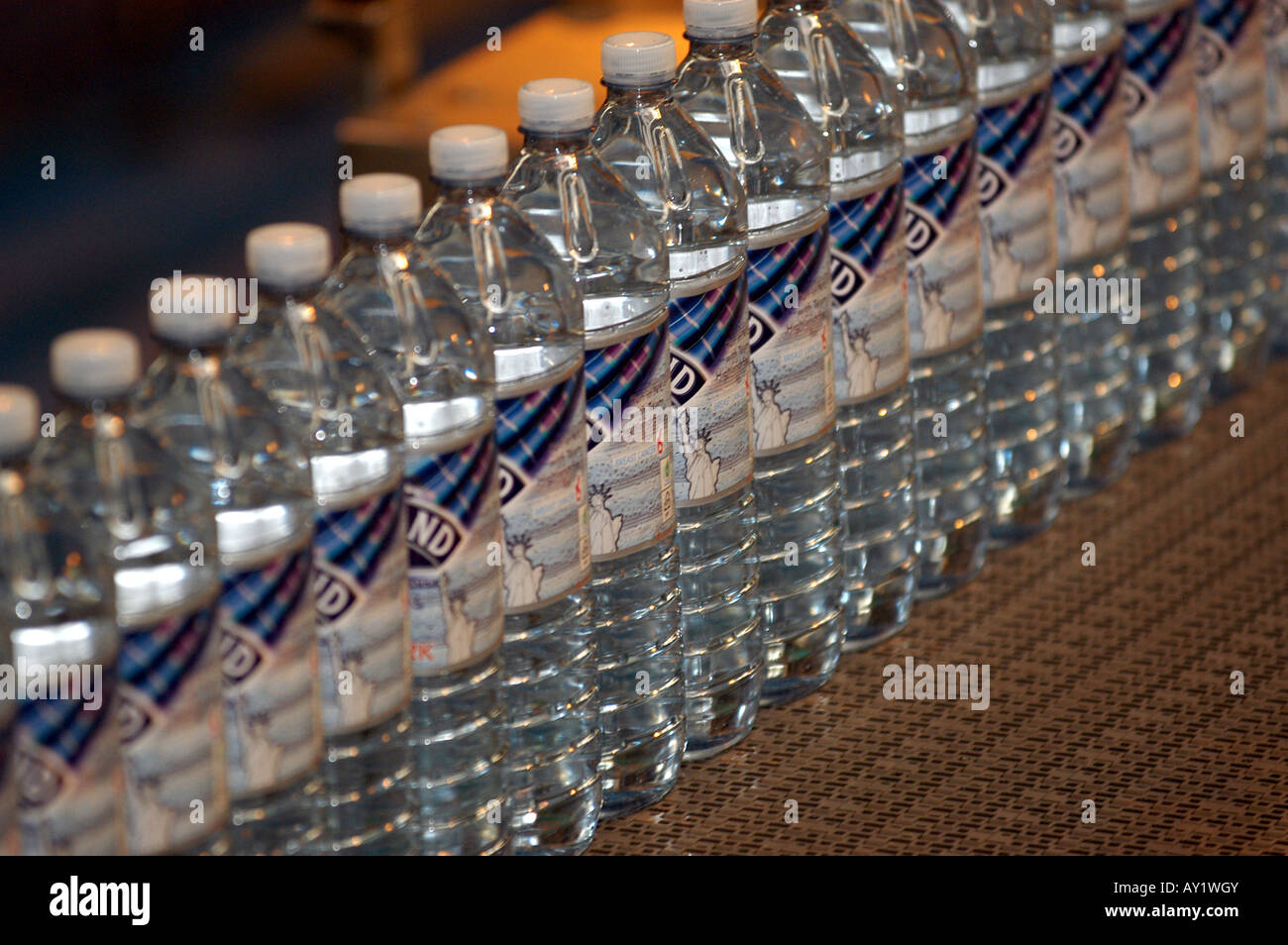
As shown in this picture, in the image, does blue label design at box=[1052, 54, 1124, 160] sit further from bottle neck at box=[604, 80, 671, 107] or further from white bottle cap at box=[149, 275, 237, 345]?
white bottle cap at box=[149, 275, 237, 345]

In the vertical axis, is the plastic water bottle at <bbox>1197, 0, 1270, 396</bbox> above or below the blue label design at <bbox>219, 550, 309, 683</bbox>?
above

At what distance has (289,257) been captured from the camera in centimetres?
130

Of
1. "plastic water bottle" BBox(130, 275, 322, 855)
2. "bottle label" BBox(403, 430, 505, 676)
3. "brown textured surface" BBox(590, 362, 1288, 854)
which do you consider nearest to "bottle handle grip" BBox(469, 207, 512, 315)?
"bottle label" BBox(403, 430, 505, 676)

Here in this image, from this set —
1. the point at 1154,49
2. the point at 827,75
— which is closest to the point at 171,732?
the point at 827,75

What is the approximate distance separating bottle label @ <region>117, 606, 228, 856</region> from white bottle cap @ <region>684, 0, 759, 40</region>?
0.71 meters

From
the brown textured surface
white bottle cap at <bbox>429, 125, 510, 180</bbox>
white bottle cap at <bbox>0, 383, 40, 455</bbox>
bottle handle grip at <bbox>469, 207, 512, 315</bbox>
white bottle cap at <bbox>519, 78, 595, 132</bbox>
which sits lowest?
the brown textured surface

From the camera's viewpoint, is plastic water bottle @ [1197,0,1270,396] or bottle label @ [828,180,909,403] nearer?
bottle label @ [828,180,909,403]

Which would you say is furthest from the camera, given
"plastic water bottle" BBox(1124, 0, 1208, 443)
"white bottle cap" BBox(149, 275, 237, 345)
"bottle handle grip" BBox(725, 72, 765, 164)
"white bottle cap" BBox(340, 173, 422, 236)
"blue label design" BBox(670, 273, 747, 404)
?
"plastic water bottle" BBox(1124, 0, 1208, 443)

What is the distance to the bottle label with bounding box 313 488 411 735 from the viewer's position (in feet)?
4.30

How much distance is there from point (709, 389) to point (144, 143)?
279 cm

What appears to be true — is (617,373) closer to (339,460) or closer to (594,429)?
(594,429)

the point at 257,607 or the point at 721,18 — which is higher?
the point at 721,18
